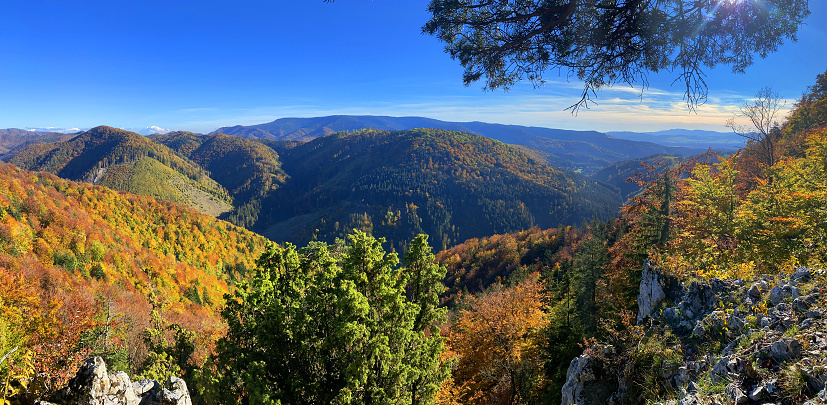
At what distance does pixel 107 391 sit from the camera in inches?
387

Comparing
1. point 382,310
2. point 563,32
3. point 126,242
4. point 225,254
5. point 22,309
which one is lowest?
point 225,254

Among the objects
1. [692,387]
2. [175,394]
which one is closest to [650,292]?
[692,387]

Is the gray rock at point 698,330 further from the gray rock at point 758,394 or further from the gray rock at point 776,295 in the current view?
the gray rock at point 758,394

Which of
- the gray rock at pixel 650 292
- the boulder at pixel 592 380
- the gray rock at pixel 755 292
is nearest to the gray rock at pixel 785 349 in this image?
the gray rock at pixel 755 292

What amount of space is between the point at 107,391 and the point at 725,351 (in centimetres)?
1620

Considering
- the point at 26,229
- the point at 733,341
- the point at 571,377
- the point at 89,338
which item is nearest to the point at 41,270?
the point at 26,229

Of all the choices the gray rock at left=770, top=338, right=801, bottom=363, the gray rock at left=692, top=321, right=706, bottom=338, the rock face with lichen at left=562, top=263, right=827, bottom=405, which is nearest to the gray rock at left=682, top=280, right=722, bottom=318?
the rock face with lichen at left=562, top=263, right=827, bottom=405

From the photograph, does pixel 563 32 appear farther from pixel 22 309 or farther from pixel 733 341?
pixel 22 309

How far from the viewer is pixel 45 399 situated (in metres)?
9.29

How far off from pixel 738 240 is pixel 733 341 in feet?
29.5

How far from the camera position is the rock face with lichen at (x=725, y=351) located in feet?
17.3

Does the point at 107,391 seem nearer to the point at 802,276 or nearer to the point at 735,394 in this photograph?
the point at 735,394

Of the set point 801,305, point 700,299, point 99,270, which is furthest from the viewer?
point 99,270

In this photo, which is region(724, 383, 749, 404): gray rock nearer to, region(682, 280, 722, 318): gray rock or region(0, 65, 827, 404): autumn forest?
region(0, 65, 827, 404): autumn forest
